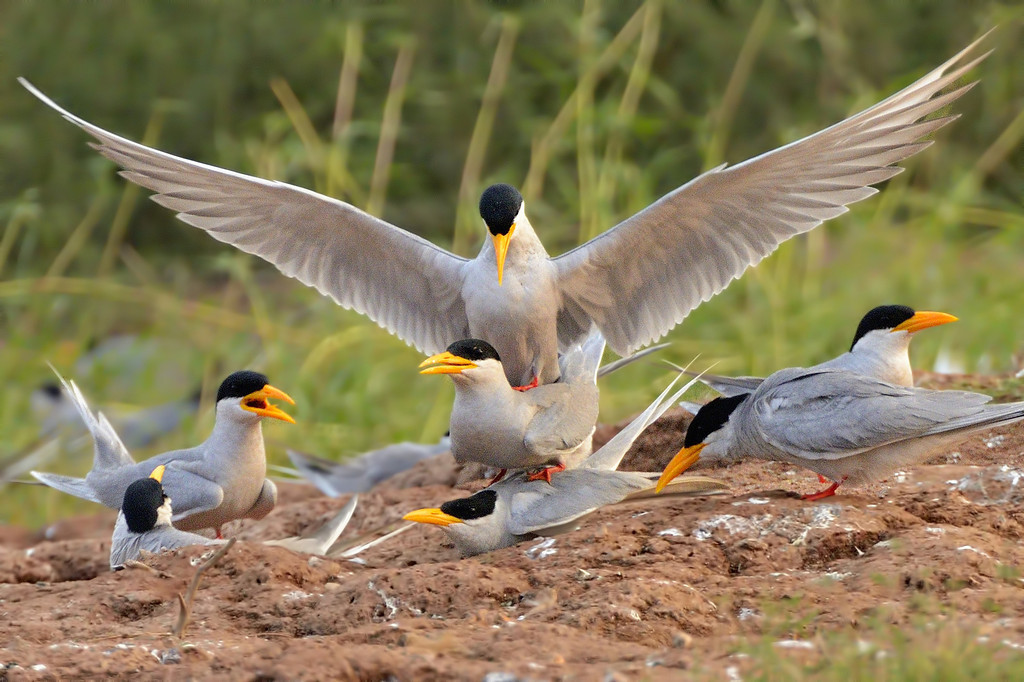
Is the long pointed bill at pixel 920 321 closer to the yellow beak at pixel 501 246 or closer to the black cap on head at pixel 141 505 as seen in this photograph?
the yellow beak at pixel 501 246

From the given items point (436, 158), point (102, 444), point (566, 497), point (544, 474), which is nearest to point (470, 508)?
point (566, 497)

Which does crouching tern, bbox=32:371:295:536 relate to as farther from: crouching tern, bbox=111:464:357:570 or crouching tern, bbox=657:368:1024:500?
crouching tern, bbox=657:368:1024:500

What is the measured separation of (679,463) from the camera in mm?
4219

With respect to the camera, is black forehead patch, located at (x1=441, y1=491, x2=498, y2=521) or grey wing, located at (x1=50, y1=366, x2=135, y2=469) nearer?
black forehead patch, located at (x1=441, y1=491, x2=498, y2=521)

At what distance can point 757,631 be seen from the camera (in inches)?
123

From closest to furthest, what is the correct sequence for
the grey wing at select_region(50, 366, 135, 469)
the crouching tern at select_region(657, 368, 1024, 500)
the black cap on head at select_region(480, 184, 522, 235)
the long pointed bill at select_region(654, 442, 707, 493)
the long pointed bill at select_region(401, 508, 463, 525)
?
the crouching tern at select_region(657, 368, 1024, 500) < the long pointed bill at select_region(401, 508, 463, 525) < the long pointed bill at select_region(654, 442, 707, 493) < the black cap on head at select_region(480, 184, 522, 235) < the grey wing at select_region(50, 366, 135, 469)

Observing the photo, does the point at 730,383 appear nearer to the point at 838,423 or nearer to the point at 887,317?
the point at 887,317

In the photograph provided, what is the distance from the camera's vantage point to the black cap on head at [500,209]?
14.8 feet

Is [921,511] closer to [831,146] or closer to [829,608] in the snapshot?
[829,608]

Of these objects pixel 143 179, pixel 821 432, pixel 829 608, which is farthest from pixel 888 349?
pixel 143 179

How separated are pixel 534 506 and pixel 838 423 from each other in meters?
0.97

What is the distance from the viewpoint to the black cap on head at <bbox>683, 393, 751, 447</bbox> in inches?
166

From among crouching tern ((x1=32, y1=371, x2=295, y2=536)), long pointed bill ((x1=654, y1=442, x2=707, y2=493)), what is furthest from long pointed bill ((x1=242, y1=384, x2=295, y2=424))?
long pointed bill ((x1=654, y1=442, x2=707, y2=493))

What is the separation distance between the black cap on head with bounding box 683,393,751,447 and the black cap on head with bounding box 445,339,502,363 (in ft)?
2.33
